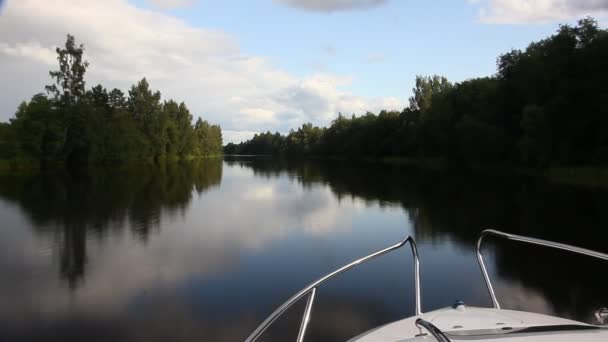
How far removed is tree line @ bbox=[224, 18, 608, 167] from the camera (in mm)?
26484

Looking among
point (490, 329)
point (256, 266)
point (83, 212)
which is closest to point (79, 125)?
point (83, 212)

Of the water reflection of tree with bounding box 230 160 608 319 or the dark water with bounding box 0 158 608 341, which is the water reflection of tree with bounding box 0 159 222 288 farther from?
the water reflection of tree with bounding box 230 160 608 319

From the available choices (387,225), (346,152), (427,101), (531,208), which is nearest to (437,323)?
(387,225)

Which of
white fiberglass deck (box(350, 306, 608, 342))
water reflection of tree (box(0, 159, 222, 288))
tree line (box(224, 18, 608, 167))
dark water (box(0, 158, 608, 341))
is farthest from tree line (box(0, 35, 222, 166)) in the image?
white fiberglass deck (box(350, 306, 608, 342))

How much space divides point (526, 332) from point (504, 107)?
138 feet

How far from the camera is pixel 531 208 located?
14734 millimetres

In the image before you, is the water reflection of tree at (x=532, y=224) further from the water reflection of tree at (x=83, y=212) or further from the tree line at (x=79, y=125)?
the tree line at (x=79, y=125)

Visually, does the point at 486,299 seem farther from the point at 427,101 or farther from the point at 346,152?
the point at 346,152

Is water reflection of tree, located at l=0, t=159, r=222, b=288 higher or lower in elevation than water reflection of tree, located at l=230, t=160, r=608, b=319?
lower

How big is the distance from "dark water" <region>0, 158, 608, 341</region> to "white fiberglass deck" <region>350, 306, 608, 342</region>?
7.71ft

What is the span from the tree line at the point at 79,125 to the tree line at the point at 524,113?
3729cm

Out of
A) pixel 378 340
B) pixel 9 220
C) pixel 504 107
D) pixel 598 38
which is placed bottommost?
pixel 9 220

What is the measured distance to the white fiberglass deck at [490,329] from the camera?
2488 mm

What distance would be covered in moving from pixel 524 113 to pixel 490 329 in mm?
33296
